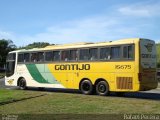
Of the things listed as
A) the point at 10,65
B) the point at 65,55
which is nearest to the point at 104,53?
the point at 65,55

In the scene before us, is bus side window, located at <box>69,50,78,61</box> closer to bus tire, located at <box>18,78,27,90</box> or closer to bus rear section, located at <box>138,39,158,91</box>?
bus rear section, located at <box>138,39,158,91</box>

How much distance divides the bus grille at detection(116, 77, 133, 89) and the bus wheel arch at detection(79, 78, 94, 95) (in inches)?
84.2

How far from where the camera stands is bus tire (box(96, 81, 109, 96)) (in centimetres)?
2177

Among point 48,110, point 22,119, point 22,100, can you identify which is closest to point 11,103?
point 22,100

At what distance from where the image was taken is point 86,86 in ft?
76.2

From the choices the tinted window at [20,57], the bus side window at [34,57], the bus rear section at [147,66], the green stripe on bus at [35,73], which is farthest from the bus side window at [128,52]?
the tinted window at [20,57]

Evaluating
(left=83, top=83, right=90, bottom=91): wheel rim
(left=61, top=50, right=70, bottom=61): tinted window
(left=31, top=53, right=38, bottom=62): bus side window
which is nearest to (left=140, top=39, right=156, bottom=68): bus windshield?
(left=83, top=83, right=90, bottom=91): wheel rim

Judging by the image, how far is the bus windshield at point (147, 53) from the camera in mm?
20312

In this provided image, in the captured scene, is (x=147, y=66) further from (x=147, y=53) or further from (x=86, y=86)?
(x=86, y=86)

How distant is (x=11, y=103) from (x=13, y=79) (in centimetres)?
1179

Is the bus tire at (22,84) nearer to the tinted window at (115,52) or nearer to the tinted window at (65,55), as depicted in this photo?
the tinted window at (65,55)

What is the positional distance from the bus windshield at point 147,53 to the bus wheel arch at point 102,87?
2.64 m

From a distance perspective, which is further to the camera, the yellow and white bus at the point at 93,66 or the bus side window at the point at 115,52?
the bus side window at the point at 115,52

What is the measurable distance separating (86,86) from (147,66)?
4321mm
